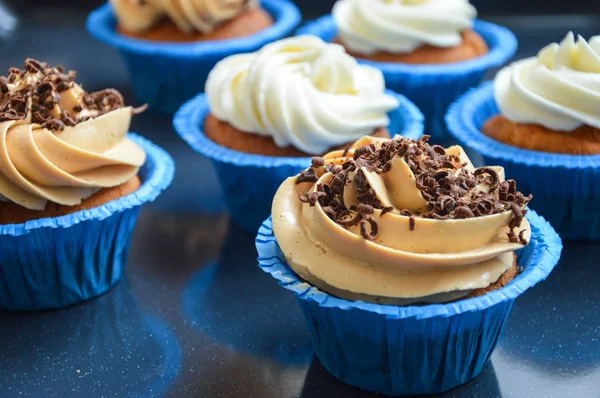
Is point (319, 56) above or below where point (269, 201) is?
above

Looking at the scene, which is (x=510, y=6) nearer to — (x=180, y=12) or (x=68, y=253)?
(x=180, y=12)

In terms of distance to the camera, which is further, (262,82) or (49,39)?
(49,39)

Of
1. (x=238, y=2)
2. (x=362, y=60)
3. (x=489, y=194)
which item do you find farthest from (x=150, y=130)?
(x=489, y=194)

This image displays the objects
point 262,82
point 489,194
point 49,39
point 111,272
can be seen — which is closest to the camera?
point 489,194

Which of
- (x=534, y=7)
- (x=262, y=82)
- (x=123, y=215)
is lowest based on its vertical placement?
(x=534, y=7)

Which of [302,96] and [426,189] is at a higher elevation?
[426,189]

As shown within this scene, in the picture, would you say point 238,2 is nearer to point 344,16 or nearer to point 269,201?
point 344,16

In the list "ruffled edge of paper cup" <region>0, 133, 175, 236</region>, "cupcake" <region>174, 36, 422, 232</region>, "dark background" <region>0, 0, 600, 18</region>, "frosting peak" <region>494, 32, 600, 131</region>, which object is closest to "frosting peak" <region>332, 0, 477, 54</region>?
"cupcake" <region>174, 36, 422, 232</region>

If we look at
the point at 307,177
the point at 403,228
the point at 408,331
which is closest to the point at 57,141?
the point at 307,177
